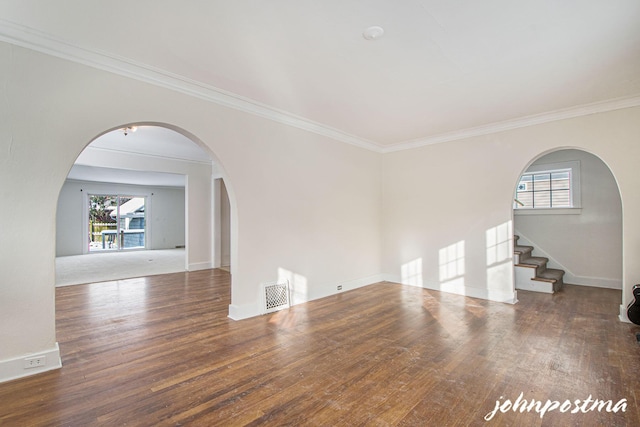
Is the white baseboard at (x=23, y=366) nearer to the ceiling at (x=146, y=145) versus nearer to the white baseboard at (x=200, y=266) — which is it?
the ceiling at (x=146, y=145)

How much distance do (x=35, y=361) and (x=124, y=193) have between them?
1095 centimetres

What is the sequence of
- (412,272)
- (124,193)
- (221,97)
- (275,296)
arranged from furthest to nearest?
1. (124,193)
2. (412,272)
3. (275,296)
4. (221,97)

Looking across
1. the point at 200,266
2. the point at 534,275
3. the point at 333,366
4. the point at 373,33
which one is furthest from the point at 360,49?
the point at 200,266

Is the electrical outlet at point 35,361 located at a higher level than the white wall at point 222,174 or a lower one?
lower

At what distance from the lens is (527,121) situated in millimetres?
4273

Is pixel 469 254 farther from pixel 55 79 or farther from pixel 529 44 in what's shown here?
pixel 55 79

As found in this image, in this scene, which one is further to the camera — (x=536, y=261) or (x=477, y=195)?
(x=536, y=261)

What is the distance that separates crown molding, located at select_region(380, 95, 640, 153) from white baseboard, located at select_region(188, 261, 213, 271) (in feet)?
17.2

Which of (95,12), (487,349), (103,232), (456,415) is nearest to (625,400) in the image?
(487,349)

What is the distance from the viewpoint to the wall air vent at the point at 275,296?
3.91 m

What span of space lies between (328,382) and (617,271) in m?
5.81

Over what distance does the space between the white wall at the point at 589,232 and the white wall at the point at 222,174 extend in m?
3.41

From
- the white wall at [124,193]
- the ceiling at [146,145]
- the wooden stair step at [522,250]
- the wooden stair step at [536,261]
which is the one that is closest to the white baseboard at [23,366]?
the ceiling at [146,145]

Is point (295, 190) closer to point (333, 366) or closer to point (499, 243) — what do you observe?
point (333, 366)
